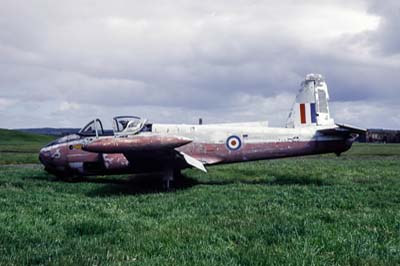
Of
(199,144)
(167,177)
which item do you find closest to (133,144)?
(167,177)

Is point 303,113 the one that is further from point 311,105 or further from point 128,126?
point 128,126

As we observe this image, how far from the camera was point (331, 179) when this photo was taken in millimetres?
15250

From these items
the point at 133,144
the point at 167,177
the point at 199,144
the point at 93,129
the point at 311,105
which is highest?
the point at 311,105

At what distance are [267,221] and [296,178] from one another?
8759mm

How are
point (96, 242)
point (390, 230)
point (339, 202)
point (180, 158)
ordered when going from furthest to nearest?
1. point (180, 158)
2. point (339, 202)
3. point (390, 230)
4. point (96, 242)

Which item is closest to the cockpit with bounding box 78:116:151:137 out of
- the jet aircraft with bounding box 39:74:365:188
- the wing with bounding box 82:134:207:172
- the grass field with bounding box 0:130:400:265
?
the jet aircraft with bounding box 39:74:365:188

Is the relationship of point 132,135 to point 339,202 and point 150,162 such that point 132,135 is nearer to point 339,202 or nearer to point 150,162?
point 150,162

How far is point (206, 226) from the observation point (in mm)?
7141

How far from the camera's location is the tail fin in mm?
15742

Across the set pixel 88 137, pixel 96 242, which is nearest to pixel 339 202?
pixel 96 242

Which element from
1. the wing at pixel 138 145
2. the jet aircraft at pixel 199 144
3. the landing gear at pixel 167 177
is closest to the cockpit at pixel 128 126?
the jet aircraft at pixel 199 144

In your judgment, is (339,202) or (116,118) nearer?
(339,202)

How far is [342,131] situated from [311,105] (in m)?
1.83

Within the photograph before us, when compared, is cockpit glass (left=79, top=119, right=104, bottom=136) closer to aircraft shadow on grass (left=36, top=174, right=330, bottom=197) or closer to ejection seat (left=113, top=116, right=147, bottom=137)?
ejection seat (left=113, top=116, right=147, bottom=137)
